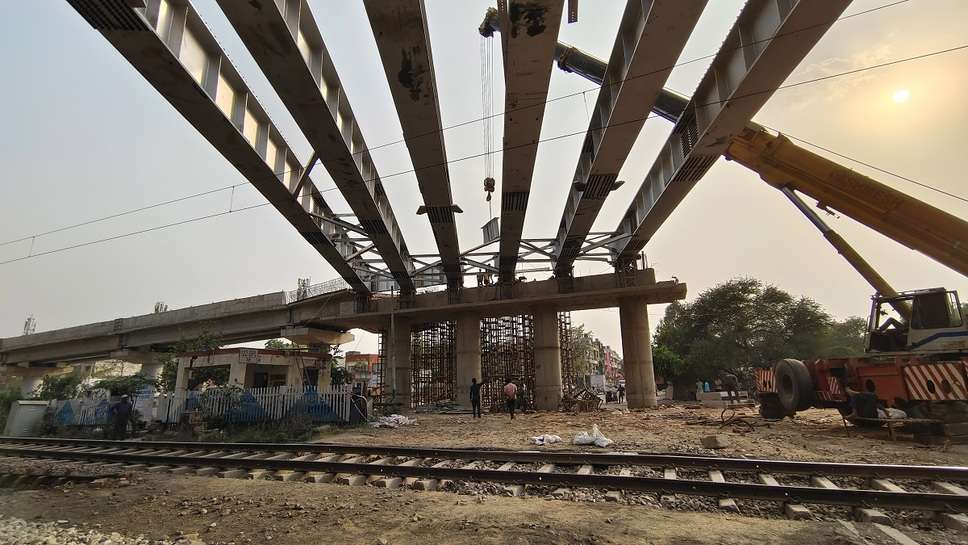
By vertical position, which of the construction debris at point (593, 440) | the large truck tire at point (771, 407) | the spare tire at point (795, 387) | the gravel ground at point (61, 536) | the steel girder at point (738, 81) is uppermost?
the steel girder at point (738, 81)

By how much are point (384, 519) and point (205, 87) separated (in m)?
10.8

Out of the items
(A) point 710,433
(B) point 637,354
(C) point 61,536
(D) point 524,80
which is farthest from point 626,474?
(B) point 637,354

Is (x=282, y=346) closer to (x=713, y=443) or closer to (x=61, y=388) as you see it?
(x=61, y=388)

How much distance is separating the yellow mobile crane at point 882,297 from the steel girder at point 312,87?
5.07m

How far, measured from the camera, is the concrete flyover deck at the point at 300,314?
2355cm

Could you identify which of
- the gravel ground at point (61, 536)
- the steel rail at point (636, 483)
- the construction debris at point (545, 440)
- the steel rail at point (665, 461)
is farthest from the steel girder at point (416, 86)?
the gravel ground at point (61, 536)

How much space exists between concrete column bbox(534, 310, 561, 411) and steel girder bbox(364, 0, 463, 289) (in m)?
11.0

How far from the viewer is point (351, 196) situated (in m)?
15.7

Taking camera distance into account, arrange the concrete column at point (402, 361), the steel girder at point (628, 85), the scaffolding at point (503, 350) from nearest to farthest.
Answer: the steel girder at point (628, 85), the concrete column at point (402, 361), the scaffolding at point (503, 350)

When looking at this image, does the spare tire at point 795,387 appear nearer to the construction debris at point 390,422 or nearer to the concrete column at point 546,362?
the concrete column at point 546,362

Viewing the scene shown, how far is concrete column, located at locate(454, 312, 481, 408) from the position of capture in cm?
2579

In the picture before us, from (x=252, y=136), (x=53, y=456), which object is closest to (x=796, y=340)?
(x=252, y=136)

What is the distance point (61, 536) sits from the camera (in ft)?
17.5

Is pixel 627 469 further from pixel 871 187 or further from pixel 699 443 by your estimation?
pixel 871 187
